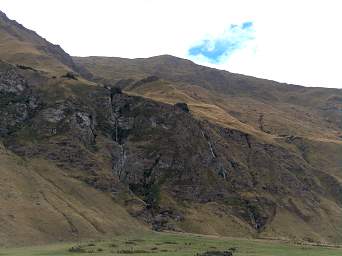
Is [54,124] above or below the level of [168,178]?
above

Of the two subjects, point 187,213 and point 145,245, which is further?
point 187,213

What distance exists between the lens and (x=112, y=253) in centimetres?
10900

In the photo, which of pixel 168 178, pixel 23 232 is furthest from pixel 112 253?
pixel 168 178

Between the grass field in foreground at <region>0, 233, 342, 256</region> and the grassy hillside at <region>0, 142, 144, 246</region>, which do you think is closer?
the grass field in foreground at <region>0, 233, 342, 256</region>

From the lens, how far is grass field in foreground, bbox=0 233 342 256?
110m

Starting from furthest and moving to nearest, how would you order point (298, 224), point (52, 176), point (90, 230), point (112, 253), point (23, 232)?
point (298, 224) → point (52, 176) → point (90, 230) → point (23, 232) → point (112, 253)

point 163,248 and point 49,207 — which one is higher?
point 163,248

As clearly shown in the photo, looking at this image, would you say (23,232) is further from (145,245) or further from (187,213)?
(187,213)

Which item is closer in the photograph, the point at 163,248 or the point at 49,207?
the point at 163,248

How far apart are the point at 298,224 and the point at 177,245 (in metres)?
76.6

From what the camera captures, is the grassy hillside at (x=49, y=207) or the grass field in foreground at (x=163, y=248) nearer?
the grass field in foreground at (x=163, y=248)

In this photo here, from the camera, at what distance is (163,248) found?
12181 cm

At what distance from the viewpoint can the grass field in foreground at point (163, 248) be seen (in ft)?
359

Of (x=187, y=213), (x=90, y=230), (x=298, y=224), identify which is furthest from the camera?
(x=298, y=224)
